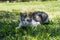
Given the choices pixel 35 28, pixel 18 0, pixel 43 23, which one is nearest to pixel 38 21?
pixel 43 23

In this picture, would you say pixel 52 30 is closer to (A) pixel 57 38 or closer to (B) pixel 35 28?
(B) pixel 35 28

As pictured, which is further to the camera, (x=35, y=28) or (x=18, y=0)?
(x=18, y=0)

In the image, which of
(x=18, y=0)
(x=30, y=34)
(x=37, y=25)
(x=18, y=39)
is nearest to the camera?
(x=18, y=39)

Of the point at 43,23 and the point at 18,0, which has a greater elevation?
the point at 43,23

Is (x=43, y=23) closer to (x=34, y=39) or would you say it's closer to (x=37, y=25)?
(x=37, y=25)

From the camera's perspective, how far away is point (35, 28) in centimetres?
838

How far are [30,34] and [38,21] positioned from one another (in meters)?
1.92

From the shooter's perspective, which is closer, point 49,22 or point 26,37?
point 26,37

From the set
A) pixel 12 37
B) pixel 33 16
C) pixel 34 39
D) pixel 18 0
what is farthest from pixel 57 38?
pixel 18 0

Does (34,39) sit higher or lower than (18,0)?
higher

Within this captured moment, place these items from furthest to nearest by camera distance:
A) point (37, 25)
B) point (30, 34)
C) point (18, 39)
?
point (37, 25) → point (30, 34) → point (18, 39)

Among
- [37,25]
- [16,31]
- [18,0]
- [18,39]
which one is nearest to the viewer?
[18,39]

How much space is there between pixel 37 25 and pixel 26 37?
1.85 meters

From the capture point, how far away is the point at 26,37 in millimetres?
6973
